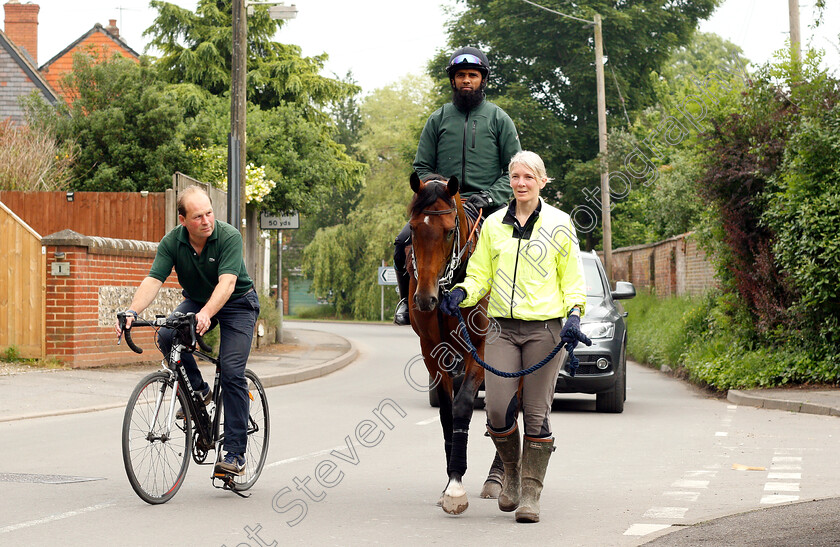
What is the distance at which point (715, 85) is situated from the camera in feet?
56.3

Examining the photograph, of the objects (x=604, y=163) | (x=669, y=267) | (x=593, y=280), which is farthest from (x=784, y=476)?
(x=604, y=163)

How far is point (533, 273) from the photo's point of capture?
6523mm

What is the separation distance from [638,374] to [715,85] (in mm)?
5818

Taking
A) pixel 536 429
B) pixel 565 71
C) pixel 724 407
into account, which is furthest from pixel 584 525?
pixel 565 71

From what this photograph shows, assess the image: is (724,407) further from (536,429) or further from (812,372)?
(536,429)

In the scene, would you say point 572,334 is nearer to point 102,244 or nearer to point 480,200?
point 480,200

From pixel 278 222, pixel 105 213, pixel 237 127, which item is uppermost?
pixel 237 127

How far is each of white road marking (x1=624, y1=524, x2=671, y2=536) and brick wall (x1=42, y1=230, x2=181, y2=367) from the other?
1185cm

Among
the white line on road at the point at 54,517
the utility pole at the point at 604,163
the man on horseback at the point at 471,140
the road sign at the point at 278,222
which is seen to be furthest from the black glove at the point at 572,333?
the utility pole at the point at 604,163

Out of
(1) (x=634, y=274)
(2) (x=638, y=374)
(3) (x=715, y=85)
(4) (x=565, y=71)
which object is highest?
(4) (x=565, y=71)

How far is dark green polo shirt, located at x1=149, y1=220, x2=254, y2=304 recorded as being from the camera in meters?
7.18

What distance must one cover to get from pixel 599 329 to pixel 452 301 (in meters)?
7.02

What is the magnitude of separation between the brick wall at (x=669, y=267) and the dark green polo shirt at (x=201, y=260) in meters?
12.9

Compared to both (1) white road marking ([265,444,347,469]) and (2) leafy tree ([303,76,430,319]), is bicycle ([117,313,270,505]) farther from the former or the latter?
(2) leafy tree ([303,76,430,319])
